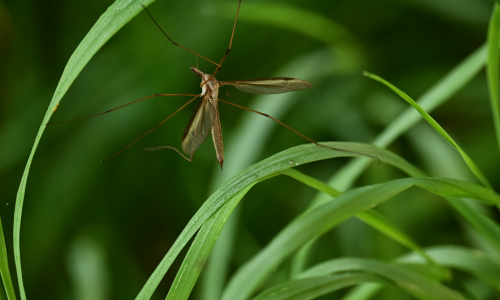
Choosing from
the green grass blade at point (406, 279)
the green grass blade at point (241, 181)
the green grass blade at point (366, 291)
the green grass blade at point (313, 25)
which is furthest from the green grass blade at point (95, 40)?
the green grass blade at point (313, 25)

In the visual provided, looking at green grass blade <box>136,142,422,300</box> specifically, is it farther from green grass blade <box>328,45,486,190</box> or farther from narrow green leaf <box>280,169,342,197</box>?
green grass blade <box>328,45,486,190</box>

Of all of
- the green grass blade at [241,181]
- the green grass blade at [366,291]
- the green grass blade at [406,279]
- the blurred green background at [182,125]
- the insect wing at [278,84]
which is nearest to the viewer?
the green grass blade at [241,181]

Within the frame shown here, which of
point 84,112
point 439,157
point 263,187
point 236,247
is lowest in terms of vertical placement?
point 236,247

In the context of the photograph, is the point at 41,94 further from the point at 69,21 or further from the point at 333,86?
the point at 333,86

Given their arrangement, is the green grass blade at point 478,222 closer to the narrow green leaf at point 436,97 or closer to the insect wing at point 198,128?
the narrow green leaf at point 436,97

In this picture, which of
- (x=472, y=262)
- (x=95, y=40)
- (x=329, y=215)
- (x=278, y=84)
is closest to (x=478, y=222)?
(x=472, y=262)

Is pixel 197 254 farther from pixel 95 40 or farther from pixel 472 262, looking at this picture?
pixel 472 262

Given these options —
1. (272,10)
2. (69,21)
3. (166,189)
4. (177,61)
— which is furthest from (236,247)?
(69,21)
